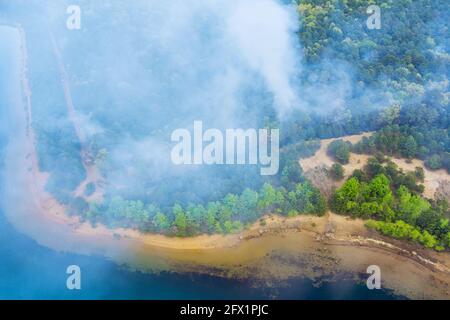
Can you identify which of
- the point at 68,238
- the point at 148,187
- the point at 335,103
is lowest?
the point at 68,238

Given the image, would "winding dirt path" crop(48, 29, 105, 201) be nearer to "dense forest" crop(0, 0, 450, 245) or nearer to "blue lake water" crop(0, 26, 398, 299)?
"dense forest" crop(0, 0, 450, 245)

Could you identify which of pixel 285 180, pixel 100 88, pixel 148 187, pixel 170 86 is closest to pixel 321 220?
pixel 285 180

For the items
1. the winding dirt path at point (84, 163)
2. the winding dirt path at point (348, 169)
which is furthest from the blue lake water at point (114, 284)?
the winding dirt path at point (348, 169)

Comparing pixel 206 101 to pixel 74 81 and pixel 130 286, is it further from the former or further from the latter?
pixel 130 286

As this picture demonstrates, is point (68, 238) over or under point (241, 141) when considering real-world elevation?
under

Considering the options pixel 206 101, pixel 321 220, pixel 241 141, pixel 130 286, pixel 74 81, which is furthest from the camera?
pixel 74 81

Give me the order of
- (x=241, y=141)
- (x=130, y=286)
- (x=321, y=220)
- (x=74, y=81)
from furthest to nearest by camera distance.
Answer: (x=74, y=81)
(x=241, y=141)
(x=321, y=220)
(x=130, y=286)

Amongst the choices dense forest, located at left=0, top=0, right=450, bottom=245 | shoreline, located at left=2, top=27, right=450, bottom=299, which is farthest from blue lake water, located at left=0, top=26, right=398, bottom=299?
dense forest, located at left=0, top=0, right=450, bottom=245
